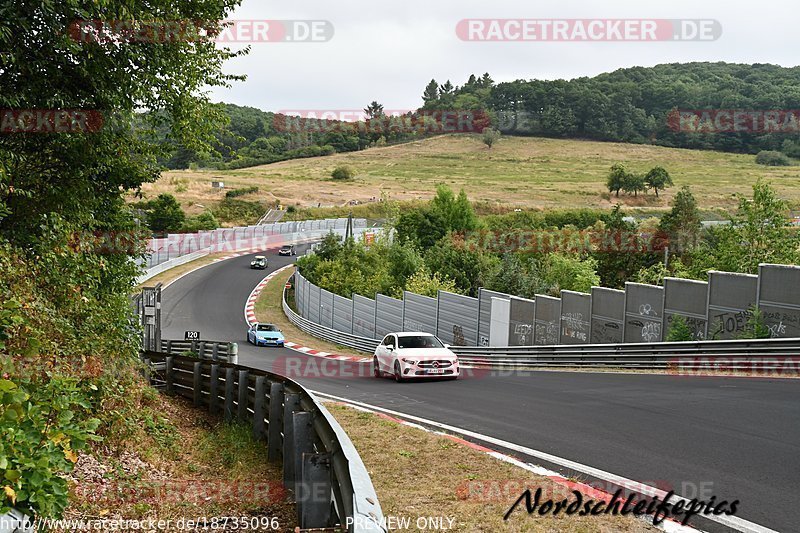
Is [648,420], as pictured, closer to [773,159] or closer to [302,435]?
[302,435]

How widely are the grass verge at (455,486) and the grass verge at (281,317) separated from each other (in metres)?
29.1

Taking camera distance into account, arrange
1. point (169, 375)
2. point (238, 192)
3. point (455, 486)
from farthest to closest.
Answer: point (238, 192)
point (169, 375)
point (455, 486)

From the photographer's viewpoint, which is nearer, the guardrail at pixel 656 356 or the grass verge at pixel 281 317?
the guardrail at pixel 656 356

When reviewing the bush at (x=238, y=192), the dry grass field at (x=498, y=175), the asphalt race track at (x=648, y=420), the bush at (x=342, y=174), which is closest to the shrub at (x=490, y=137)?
the dry grass field at (x=498, y=175)

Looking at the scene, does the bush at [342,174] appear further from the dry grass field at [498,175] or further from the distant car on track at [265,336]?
the distant car on track at [265,336]

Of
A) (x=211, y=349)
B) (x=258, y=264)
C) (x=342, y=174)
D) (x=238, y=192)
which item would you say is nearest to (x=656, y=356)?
(x=211, y=349)

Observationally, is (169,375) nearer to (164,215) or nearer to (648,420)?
(648,420)

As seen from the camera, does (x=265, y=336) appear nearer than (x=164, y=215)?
Yes

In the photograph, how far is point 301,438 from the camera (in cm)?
854

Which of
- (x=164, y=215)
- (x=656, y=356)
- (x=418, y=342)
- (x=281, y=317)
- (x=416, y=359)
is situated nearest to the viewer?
(x=656, y=356)

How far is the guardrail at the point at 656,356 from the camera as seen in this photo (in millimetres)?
18844

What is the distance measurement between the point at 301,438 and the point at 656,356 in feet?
52.1

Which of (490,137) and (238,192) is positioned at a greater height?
(490,137)

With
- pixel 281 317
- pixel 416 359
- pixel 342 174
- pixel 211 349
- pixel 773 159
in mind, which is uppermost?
pixel 773 159
